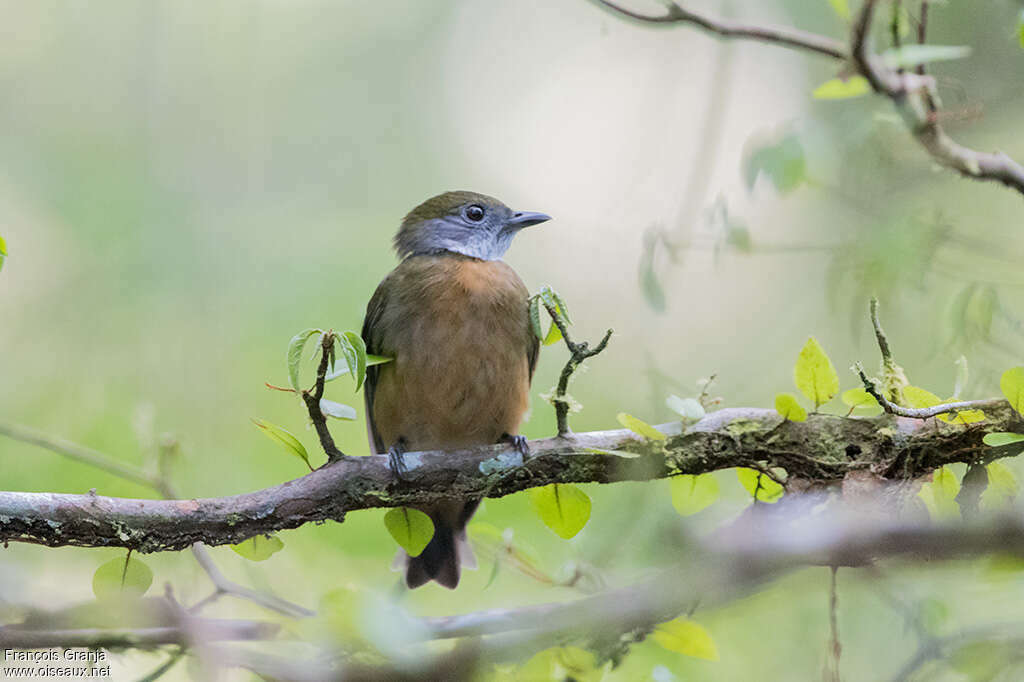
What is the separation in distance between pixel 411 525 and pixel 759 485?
3.26 feet

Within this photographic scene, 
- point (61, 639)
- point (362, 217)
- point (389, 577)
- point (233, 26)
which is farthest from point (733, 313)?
point (61, 639)

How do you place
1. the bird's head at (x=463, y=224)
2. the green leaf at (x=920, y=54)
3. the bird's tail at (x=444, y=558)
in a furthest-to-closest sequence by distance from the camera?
1. the bird's head at (x=463, y=224)
2. the bird's tail at (x=444, y=558)
3. the green leaf at (x=920, y=54)

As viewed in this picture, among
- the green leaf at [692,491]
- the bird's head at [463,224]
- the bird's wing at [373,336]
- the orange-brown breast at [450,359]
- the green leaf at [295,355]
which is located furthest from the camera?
the bird's head at [463,224]

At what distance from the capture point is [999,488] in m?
2.40

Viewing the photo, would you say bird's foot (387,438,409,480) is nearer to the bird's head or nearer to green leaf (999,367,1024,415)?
green leaf (999,367,1024,415)

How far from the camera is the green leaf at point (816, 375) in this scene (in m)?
2.39

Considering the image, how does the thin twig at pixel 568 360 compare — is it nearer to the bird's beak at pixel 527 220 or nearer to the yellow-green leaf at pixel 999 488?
the yellow-green leaf at pixel 999 488

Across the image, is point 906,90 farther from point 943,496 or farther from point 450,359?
point 450,359

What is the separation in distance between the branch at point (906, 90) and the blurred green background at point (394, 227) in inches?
4.4

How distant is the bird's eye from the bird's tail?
4.46 ft

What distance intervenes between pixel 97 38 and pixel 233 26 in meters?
1.16

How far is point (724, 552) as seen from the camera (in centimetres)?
222

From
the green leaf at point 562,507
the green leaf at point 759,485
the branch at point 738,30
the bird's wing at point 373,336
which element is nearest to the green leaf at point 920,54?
the branch at point 738,30

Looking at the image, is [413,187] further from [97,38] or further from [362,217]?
[97,38]
